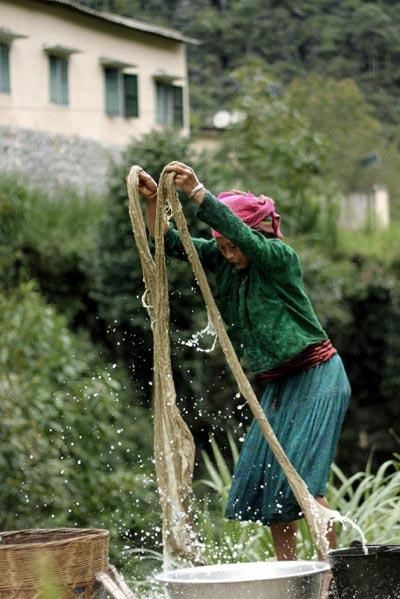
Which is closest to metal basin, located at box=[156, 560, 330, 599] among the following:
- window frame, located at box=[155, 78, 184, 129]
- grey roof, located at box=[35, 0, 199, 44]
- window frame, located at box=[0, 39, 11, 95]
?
window frame, located at box=[0, 39, 11, 95]

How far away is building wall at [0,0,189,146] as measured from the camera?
1055 inches

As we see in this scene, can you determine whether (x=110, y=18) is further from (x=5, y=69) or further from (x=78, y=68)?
(x=5, y=69)

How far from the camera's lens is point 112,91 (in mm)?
29438

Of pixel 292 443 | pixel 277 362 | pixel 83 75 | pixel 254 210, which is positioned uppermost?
pixel 83 75

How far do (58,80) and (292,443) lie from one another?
22.9 meters

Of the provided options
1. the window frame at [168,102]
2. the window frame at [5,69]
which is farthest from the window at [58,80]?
the window frame at [168,102]

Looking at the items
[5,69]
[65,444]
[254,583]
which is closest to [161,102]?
[5,69]

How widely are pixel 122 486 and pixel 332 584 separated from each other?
541cm

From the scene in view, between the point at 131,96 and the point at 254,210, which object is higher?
the point at 131,96

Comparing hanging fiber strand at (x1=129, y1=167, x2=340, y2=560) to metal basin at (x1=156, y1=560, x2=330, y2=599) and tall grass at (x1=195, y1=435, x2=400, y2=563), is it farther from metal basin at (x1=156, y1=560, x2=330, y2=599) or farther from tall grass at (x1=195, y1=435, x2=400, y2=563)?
tall grass at (x1=195, y1=435, x2=400, y2=563)

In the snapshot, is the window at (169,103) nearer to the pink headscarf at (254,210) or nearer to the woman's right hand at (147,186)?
the pink headscarf at (254,210)

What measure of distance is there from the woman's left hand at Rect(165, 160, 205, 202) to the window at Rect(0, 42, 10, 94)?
21.7 meters

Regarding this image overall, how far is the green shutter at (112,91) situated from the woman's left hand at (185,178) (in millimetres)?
24701

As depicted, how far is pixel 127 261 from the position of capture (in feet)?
51.4
